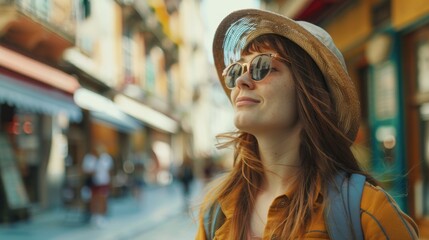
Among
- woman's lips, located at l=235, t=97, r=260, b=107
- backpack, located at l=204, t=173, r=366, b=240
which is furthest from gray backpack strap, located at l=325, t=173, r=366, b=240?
woman's lips, located at l=235, t=97, r=260, b=107

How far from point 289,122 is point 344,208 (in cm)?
33

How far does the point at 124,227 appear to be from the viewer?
11906 mm

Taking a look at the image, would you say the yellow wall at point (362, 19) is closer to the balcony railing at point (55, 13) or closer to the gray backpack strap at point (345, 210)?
the gray backpack strap at point (345, 210)

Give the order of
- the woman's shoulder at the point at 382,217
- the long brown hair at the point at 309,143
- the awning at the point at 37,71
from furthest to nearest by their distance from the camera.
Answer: the awning at the point at 37,71 → the long brown hair at the point at 309,143 → the woman's shoulder at the point at 382,217

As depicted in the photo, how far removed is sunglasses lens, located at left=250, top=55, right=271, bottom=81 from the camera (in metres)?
1.67

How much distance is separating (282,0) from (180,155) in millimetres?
22698

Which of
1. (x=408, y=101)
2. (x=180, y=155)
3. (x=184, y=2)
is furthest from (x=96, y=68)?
(x=184, y=2)

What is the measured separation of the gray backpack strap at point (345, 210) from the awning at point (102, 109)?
1298 centimetres

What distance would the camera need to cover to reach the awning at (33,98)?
10352mm

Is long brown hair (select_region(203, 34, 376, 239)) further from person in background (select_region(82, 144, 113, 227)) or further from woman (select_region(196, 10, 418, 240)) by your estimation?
person in background (select_region(82, 144, 113, 227))

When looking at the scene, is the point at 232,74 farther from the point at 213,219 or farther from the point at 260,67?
the point at 213,219

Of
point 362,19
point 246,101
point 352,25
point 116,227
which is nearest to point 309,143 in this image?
point 246,101

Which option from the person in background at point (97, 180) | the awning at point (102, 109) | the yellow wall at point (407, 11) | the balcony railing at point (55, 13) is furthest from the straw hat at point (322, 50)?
the awning at point (102, 109)

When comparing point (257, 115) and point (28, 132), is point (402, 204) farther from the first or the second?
point (28, 132)
